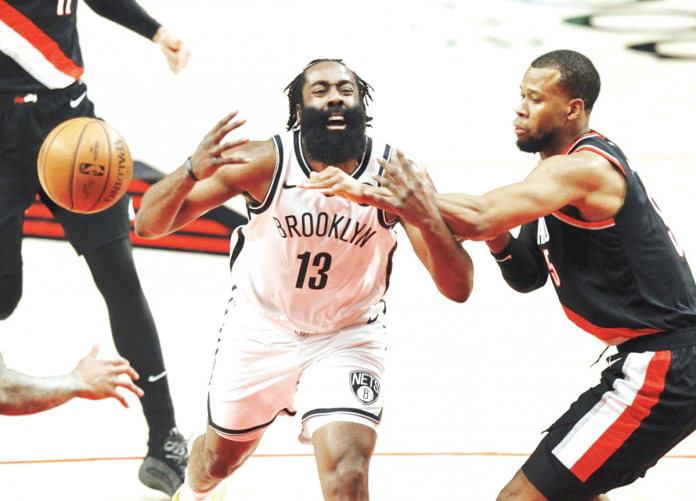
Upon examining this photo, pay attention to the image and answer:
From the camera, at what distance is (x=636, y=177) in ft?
12.6

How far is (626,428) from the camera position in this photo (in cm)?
377

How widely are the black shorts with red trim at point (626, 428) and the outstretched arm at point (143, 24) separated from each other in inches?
108

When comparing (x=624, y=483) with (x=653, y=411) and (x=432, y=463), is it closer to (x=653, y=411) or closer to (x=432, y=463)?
(x=653, y=411)

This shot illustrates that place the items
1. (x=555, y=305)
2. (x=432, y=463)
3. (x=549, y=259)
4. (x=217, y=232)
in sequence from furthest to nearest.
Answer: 1. (x=217, y=232)
2. (x=555, y=305)
3. (x=432, y=463)
4. (x=549, y=259)

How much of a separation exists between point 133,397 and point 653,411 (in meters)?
3.06

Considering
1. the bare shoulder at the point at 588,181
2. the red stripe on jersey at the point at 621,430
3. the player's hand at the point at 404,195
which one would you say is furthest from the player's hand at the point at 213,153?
the red stripe on jersey at the point at 621,430

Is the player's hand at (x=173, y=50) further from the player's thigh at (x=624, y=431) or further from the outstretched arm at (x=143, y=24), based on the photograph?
the player's thigh at (x=624, y=431)

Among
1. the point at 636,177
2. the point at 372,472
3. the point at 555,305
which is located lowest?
the point at 372,472

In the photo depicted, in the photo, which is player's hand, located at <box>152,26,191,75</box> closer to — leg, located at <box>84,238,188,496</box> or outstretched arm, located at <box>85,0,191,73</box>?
outstretched arm, located at <box>85,0,191,73</box>

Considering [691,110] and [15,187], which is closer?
[15,187]

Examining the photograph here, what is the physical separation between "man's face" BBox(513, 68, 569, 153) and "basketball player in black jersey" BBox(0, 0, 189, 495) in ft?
6.71

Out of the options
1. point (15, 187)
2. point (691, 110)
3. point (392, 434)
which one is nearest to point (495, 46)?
point (691, 110)

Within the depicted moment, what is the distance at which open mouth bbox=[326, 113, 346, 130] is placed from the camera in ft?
13.6

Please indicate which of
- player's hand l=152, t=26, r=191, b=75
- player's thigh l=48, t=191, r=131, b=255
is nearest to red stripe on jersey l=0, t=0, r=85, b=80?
player's hand l=152, t=26, r=191, b=75
